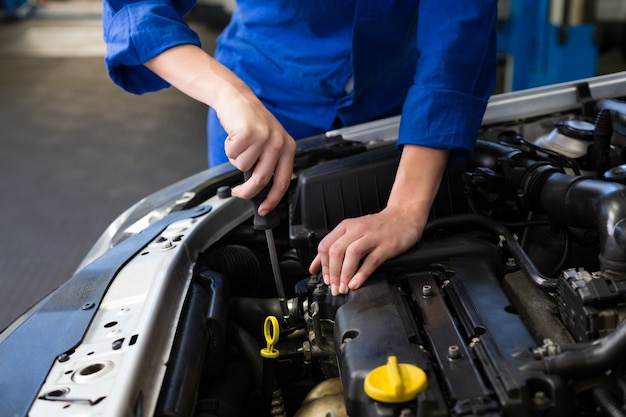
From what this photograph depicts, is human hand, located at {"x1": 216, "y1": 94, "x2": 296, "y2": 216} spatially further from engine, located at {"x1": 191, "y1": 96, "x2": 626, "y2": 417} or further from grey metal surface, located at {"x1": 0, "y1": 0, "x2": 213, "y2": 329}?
grey metal surface, located at {"x1": 0, "y1": 0, "x2": 213, "y2": 329}

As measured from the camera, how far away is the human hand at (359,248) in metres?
1.00

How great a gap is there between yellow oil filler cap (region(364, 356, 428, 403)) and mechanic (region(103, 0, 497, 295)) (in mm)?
227

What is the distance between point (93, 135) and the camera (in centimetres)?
457

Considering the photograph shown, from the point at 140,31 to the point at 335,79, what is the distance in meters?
0.45

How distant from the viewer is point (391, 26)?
1446 millimetres

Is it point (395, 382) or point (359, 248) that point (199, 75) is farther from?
point (395, 382)

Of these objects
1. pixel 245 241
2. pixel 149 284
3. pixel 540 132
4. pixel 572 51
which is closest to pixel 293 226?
pixel 245 241

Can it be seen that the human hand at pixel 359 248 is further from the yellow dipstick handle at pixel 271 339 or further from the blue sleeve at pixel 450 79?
the blue sleeve at pixel 450 79

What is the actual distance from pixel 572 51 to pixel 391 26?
262 centimetres

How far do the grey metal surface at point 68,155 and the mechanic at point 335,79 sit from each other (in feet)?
5.24

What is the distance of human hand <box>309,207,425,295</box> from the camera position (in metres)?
1.00

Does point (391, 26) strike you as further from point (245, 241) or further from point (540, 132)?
point (245, 241)

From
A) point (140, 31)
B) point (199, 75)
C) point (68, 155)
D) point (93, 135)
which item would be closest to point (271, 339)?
point (199, 75)

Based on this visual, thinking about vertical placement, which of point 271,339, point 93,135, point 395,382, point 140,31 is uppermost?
point 140,31
